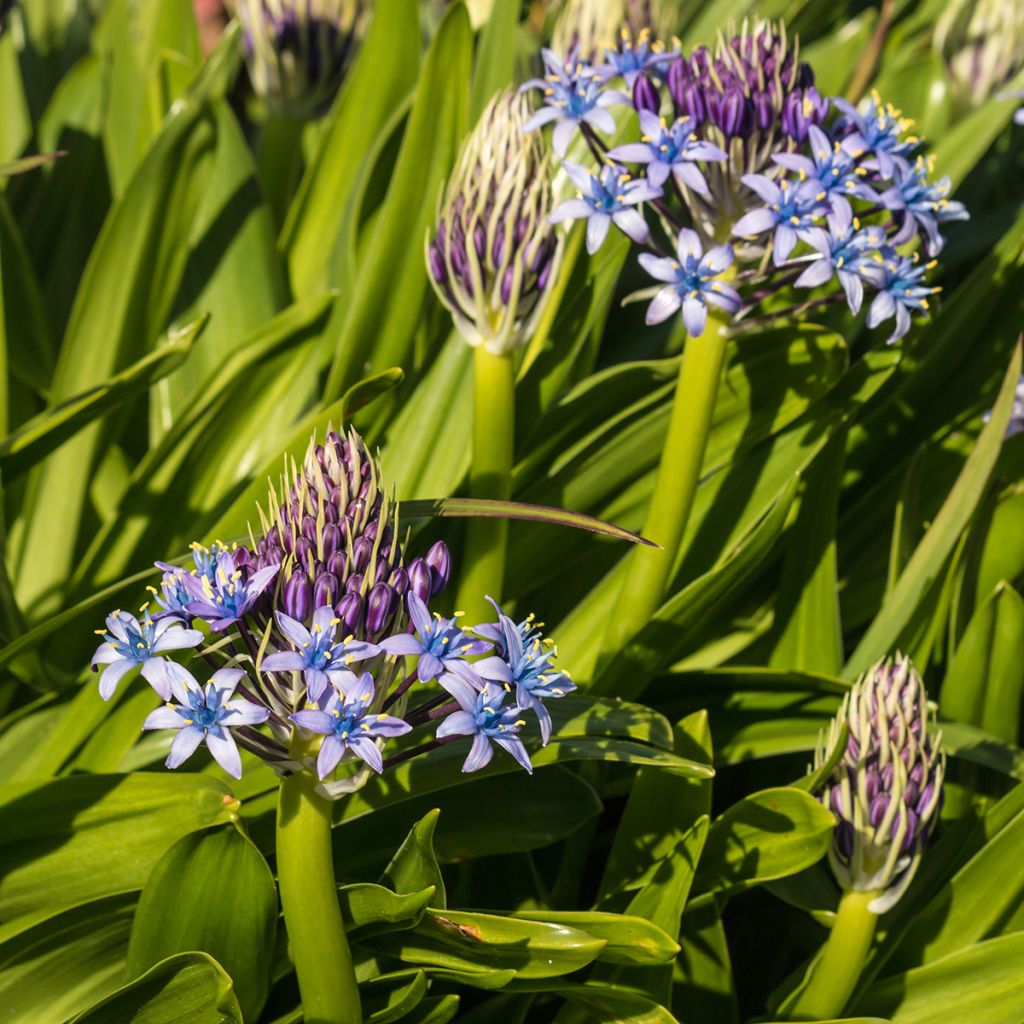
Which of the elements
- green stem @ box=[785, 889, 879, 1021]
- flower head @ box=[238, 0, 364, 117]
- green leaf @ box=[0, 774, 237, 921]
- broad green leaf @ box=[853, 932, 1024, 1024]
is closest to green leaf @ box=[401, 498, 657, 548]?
green leaf @ box=[0, 774, 237, 921]

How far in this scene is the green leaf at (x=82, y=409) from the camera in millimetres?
1597

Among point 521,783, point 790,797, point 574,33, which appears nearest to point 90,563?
point 521,783

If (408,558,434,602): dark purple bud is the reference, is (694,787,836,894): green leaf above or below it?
below

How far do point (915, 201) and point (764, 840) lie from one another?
31.6 inches

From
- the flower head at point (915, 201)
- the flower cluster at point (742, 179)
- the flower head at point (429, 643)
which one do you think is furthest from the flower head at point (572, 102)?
the flower head at point (429, 643)

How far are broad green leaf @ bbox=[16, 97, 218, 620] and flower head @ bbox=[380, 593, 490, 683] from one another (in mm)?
1046

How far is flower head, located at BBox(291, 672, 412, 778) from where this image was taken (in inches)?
38.5

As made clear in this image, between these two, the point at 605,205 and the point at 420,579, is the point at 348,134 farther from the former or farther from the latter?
the point at 420,579

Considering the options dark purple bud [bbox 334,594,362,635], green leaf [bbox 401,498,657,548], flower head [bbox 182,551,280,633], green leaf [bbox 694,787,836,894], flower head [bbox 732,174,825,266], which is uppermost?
flower head [bbox 732,174,825,266]

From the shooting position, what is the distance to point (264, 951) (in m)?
1.30

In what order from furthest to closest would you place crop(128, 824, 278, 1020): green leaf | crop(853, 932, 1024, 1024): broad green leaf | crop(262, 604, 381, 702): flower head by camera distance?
crop(853, 932, 1024, 1024): broad green leaf → crop(128, 824, 278, 1020): green leaf → crop(262, 604, 381, 702): flower head

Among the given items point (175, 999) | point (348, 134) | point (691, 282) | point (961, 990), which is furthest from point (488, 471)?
point (348, 134)

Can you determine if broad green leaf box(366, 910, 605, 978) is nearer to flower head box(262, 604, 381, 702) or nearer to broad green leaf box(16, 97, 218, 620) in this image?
flower head box(262, 604, 381, 702)

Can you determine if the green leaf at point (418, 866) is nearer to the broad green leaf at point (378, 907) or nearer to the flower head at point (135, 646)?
the broad green leaf at point (378, 907)
